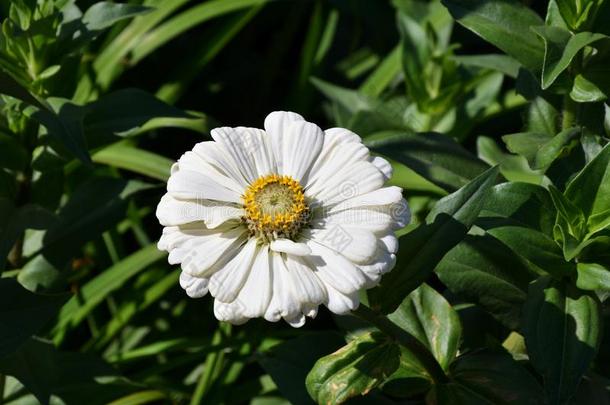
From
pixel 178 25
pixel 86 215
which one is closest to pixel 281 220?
pixel 86 215

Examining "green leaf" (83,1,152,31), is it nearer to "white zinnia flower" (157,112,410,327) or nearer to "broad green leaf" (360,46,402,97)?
"white zinnia flower" (157,112,410,327)

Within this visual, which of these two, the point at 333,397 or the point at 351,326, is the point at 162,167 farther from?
the point at 333,397

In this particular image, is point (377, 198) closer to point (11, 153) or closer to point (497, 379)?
point (497, 379)

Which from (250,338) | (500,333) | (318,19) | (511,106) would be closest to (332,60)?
(318,19)

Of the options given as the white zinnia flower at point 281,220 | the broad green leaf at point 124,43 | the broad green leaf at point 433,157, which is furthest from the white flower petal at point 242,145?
the broad green leaf at point 124,43

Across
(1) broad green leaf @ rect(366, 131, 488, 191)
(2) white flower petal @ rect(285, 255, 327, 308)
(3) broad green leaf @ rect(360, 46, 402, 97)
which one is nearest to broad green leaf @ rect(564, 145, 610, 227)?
(1) broad green leaf @ rect(366, 131, 488, 191)
